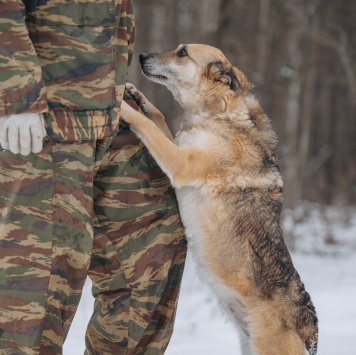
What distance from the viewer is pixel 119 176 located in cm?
319

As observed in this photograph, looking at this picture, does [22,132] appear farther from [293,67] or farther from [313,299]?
[293,67]

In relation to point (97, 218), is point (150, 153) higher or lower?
higher

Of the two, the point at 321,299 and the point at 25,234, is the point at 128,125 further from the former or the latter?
the point at 321,299

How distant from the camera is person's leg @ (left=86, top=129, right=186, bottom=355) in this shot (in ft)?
10.4

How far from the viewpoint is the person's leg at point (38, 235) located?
2674mm

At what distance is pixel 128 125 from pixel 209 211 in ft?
2.05

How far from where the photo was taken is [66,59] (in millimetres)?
2736

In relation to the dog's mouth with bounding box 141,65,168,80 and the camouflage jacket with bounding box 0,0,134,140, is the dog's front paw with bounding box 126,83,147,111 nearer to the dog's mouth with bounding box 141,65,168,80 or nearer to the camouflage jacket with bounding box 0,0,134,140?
the dog's mouth with bounding box 141,65,168,80

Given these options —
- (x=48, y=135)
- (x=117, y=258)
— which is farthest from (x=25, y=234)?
(x=117, y=258)

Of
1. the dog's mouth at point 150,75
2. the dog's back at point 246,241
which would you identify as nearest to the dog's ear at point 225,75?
the dog's mouth at point 150,75

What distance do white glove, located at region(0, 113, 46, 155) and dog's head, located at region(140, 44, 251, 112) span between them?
153 centimetres

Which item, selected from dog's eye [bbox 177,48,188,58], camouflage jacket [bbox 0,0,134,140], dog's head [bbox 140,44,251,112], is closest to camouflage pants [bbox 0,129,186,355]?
camouflage jacket [bbox 0,0,134,140]

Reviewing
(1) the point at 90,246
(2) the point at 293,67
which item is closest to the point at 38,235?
(1) the point at 90,246

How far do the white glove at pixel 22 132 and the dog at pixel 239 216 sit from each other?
838 mm
